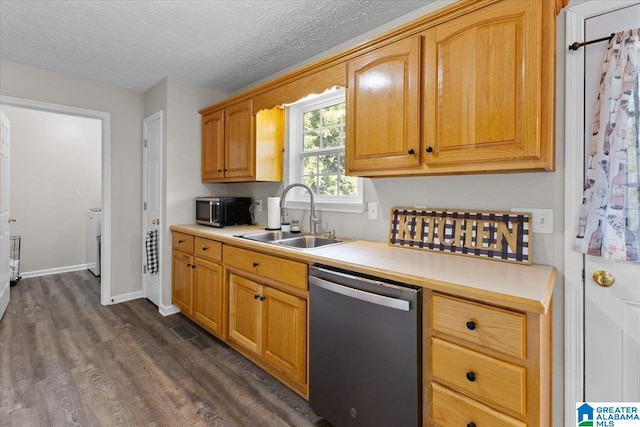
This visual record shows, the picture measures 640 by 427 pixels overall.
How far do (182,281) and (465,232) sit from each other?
98.6 inches

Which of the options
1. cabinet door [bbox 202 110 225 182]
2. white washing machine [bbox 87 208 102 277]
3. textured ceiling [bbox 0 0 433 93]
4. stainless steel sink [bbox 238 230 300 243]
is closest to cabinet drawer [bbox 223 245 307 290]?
stainless steel sink [bbox 238 230 300 243]

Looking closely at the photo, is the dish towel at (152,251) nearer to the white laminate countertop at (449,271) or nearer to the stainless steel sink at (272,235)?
the stainless steel sink at (272,235)

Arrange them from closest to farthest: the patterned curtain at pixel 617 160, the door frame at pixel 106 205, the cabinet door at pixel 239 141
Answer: the patterned curtain at pixel 617 160
the cabinet door at pixel 239 141
the door frame at pixel 106 205

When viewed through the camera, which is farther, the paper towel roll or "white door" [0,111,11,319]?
"white door" [0,111,11,319]

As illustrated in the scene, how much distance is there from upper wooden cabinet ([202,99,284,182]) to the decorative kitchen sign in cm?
130

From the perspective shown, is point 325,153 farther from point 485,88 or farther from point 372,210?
point 485,88

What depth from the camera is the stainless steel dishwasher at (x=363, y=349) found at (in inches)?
49.8

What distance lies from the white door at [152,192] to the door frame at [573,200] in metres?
3.23

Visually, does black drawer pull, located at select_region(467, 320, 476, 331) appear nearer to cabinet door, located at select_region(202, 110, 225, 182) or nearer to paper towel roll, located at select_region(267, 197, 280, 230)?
paper towel roll, located at select_region(267, 197, 280, 230)

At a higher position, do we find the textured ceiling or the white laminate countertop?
the textured ceiling

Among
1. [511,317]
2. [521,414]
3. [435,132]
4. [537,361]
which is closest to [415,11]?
[435,132]

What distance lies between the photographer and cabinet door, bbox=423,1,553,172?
129 cm

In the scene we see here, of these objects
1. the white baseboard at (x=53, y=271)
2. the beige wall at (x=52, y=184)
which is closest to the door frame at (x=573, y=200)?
the white baseboard at (x=53, y=271)

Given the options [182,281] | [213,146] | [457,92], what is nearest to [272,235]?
[182,281]
